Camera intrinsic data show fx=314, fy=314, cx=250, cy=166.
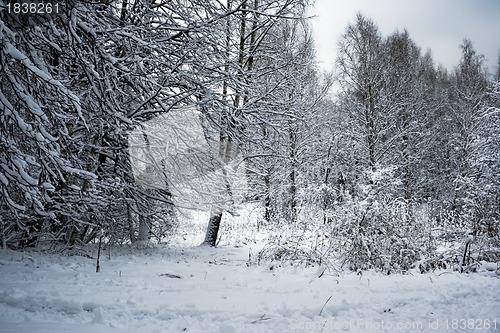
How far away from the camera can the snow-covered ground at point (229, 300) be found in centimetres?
261

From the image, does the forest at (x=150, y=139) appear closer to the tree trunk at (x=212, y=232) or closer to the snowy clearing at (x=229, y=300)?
the tree trunk at (x=212, y=232)

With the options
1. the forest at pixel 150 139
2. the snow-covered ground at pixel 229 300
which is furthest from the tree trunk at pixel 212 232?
the snow-covered ground at pixel 229 300

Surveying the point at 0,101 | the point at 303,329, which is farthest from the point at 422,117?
the point at 0,101

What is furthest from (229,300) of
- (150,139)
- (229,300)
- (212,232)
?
(212,232)

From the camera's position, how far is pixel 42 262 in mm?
4469

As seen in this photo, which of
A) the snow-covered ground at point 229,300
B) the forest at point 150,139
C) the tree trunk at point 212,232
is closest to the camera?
the snow-covered ground at point 229,300

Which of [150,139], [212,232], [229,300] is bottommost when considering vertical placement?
[229,300]

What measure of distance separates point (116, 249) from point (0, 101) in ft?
14.5

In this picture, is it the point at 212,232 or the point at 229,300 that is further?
the point at 212,232

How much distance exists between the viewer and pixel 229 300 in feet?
10.5

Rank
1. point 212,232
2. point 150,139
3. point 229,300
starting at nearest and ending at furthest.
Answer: point 229,300, point 150,139, point 212,232

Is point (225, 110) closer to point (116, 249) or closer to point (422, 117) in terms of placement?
point (116, 249)

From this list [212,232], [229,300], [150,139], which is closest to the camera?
[229,300]

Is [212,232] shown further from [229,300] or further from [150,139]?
[229,300]
